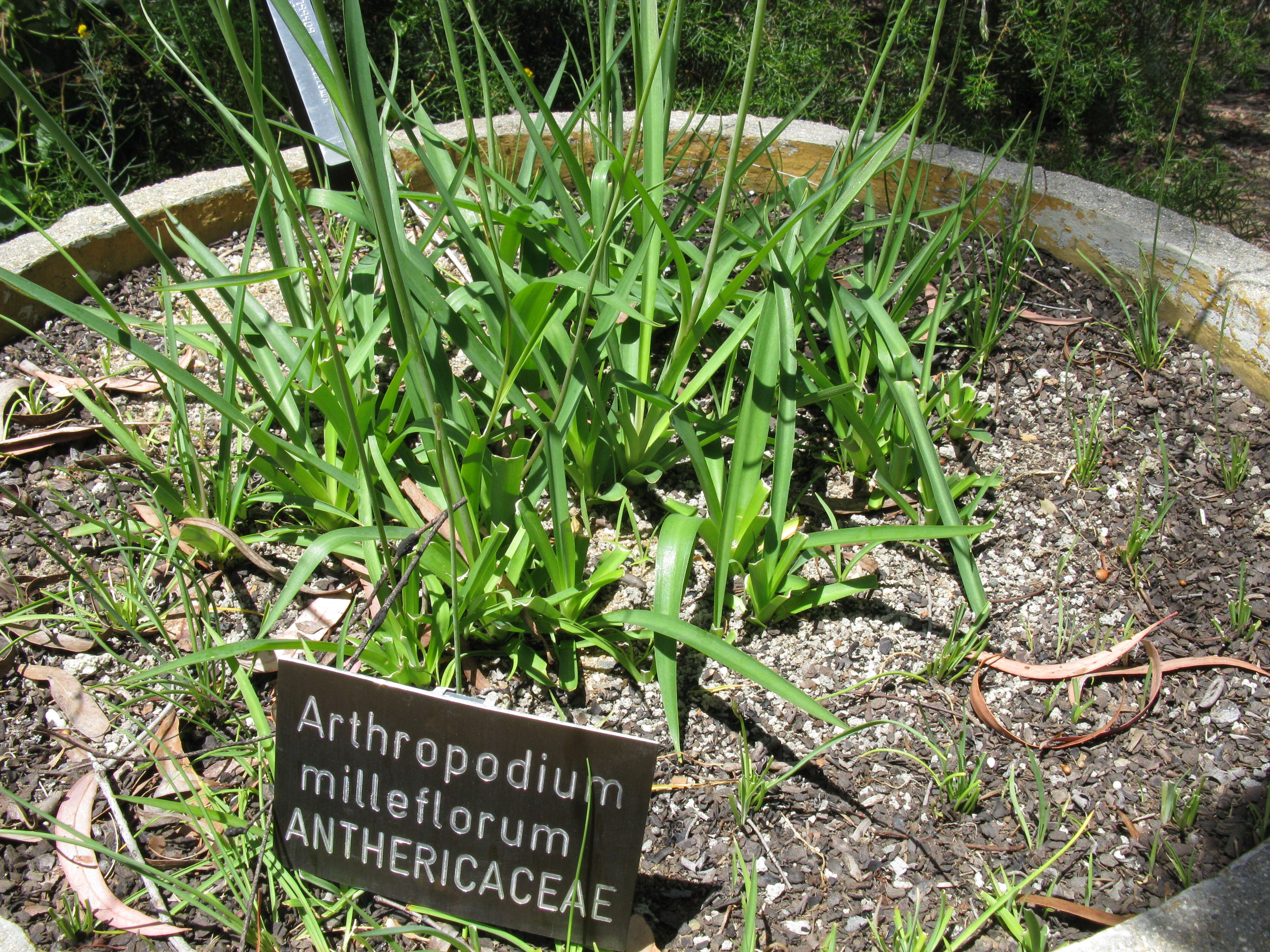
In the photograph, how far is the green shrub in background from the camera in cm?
235

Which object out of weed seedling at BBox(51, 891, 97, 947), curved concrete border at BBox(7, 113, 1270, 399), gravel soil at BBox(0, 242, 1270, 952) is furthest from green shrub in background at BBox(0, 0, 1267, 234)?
weed seedling at BBox(51, 891, 97, 947)

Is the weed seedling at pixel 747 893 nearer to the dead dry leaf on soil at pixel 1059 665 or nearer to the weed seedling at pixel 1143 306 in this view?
the dead dry leaf on soil at pixel 1059 665

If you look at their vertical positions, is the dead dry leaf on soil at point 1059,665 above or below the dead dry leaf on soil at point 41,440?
below

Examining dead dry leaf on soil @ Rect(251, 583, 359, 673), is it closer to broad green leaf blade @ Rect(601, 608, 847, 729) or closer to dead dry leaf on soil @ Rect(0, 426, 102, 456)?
broad green leaf blade @ Rect(601, 608, 847, 729)

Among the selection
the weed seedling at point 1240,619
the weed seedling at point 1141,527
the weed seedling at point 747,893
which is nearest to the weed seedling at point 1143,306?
the weed seedling at point 1141,527

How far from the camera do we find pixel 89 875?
1012 mm

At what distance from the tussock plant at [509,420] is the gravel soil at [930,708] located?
0.06 m

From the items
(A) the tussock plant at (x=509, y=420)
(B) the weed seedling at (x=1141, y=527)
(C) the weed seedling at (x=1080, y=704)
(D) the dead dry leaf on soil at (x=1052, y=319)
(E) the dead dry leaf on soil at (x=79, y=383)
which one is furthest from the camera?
(D) the dead dry leaf on soil at (x=1052, y=319)

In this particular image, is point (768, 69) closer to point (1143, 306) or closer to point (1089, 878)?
point (1143, 306)

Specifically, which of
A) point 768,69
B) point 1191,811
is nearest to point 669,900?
point 1191,811

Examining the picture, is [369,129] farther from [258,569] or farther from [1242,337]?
[1242,337]

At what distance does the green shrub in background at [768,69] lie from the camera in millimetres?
2348

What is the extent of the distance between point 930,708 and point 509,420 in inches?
31.1

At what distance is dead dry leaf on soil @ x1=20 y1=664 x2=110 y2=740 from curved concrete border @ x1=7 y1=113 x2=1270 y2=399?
0.82 metres
